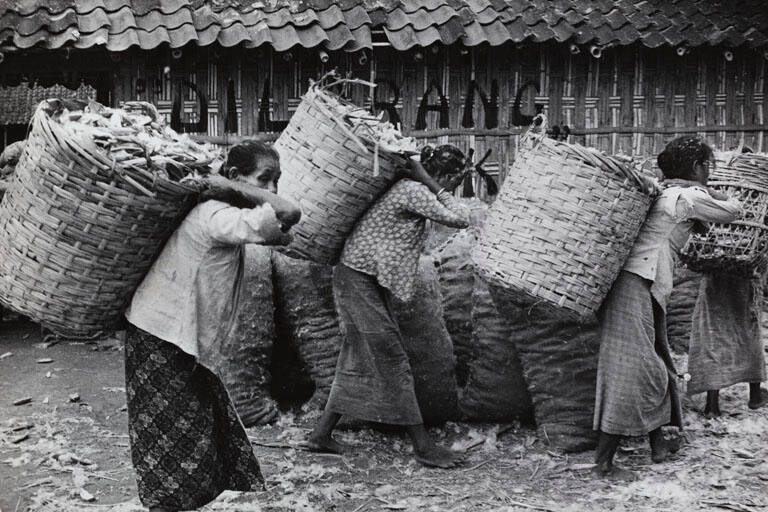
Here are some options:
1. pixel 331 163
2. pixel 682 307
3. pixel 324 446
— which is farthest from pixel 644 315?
pixel 682 307

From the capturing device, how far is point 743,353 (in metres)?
5.68

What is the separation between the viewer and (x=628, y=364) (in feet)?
15.5

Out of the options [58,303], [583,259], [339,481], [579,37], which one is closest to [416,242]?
[583,259]

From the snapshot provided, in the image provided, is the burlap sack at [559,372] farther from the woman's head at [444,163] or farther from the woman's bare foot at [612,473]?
the woman's head at [444,163]

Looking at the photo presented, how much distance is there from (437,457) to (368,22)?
405cm

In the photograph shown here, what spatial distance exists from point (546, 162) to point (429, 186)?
2.42 feet

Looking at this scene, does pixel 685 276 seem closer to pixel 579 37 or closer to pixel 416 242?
pixel 579 37

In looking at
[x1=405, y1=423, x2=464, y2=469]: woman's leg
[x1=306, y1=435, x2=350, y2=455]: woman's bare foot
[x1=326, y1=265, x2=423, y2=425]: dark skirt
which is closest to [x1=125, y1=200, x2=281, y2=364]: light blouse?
[x1=326, y1=265, x2=423, y2=425]: dark skirt

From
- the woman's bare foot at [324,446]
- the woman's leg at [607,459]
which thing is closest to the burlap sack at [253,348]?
the woman's bare foot at [324,446]

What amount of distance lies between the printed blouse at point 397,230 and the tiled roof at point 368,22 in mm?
2908

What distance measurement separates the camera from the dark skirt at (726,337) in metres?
5.65

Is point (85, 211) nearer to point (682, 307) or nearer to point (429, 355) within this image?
point (429, 355)

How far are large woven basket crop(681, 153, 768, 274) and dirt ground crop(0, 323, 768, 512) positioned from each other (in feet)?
3.61

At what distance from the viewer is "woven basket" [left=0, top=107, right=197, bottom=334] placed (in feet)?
11.0
